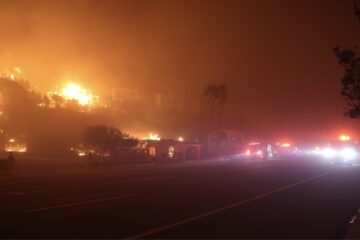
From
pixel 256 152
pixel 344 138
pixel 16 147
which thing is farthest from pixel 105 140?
pixel 344 138

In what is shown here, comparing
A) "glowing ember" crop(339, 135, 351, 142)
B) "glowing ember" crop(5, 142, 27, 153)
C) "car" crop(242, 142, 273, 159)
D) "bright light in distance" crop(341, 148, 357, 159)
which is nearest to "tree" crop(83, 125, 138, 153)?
"glowing ember" crop(5, 142, 27, 153)

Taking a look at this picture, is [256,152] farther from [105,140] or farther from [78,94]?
[78,94]

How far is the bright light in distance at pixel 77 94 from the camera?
322 ft

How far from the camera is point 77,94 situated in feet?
332

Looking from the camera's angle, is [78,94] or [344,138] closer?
[344,138]

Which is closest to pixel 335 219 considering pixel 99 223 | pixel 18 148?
pixel 99 223

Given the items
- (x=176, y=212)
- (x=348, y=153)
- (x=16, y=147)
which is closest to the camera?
(x=176, y=212)

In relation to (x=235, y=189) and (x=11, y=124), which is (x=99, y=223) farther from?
(x=11, y=124)

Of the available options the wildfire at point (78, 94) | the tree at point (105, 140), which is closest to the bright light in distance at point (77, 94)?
the wildfire at point (78, 94)

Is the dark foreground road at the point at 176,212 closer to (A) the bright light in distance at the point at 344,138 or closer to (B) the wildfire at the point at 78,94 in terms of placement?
(A) the bright light in distance at the point at 344,138

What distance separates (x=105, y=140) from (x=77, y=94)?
38.6 meters

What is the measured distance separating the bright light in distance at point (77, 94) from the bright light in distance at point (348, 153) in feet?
177

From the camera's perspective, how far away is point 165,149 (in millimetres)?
66375

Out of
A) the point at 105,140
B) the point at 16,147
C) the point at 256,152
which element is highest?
the point at 105,140
